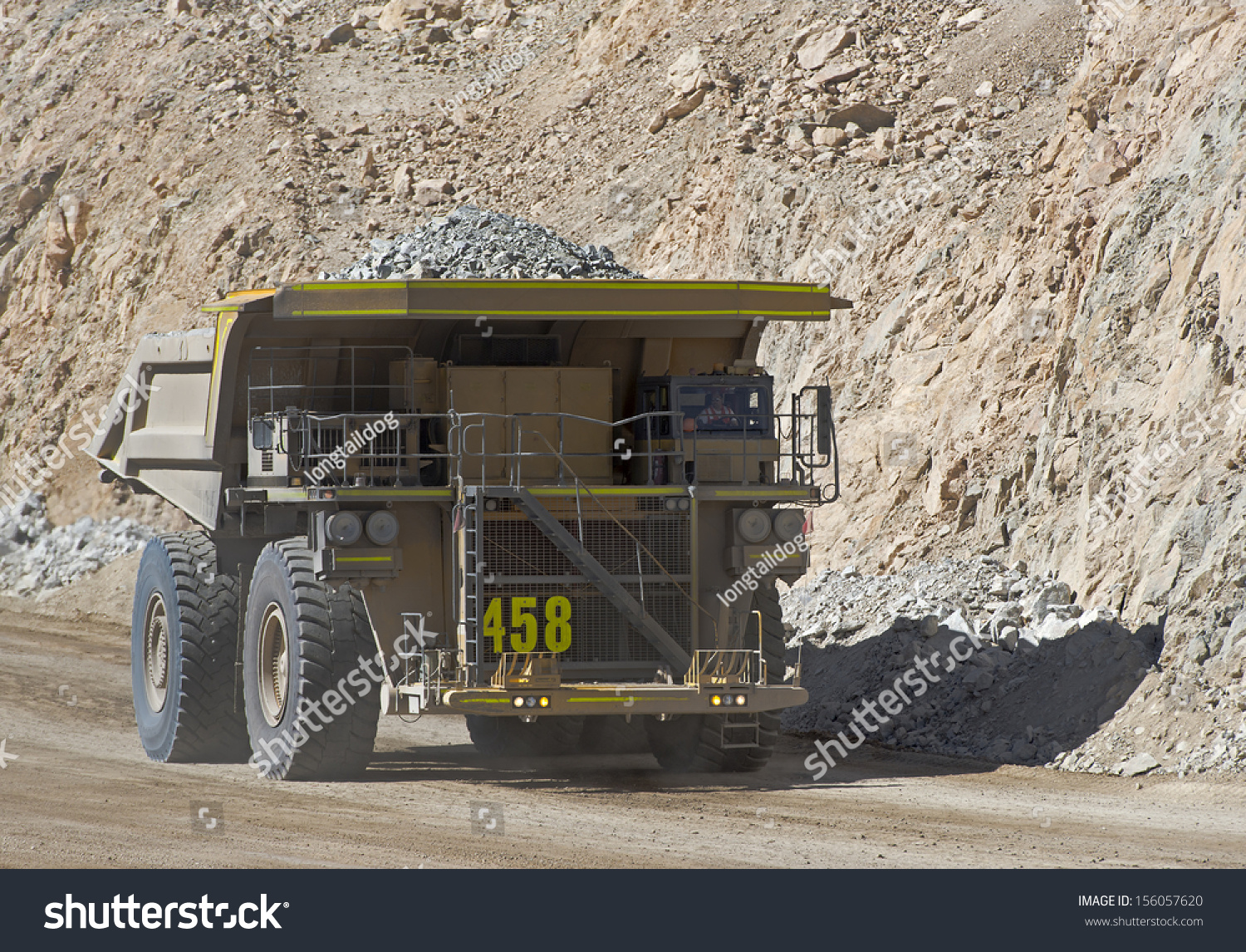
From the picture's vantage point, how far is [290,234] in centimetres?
3225

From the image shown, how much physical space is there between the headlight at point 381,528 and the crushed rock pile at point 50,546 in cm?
1779

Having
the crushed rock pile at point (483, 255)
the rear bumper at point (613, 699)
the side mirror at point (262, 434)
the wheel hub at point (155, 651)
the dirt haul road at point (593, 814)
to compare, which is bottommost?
the dirt haul road at point (593, 814)

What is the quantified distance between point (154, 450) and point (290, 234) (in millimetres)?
17590

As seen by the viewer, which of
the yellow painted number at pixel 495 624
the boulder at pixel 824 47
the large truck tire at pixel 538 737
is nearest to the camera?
the yellow painted number at pixel 495 624

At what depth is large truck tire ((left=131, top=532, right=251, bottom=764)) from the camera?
46.3 feet

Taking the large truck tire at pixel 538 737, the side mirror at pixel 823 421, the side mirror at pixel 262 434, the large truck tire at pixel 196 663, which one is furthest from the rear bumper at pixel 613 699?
the large truck tire at pixel 196 663

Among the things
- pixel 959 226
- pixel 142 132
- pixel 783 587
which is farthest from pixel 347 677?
pixel 142 132

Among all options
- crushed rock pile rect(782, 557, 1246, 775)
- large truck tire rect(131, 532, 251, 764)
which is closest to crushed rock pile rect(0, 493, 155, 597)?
large truck tire rect(131, 532, 251, 764)

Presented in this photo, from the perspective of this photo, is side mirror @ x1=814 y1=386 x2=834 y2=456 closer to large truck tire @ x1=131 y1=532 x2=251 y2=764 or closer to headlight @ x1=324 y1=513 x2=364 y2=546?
headlight @ x1=324 y1=513 x2=364 y2=546

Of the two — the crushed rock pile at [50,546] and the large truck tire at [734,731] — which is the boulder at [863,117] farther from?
the large truck tire at [734,731]

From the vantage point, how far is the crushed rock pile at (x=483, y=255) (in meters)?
20.0

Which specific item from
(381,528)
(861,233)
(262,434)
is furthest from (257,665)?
(861,233)

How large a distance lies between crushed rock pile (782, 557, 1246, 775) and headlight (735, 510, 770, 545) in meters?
2.58

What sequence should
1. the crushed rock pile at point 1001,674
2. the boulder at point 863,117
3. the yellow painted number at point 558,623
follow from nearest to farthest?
the yellow painted number at point 558,623 < the crushed rock pile at point 1001,674 < the boulder at point 863,117
